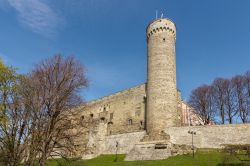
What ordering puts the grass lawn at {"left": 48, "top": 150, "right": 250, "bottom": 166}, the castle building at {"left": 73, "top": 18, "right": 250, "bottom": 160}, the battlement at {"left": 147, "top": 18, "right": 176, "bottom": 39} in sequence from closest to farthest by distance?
the grass lawn at {"left": 48, "top": 150, "right": 250, "bottom": 166} → the castle building at {"left": 73, "top": 18, "right": 250, "bottom": 160} → the battlement at {"left": 147, "top": 18, "right": 176, "bottom": 39}

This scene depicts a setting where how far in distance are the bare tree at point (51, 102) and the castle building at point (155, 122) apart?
10.2 meters

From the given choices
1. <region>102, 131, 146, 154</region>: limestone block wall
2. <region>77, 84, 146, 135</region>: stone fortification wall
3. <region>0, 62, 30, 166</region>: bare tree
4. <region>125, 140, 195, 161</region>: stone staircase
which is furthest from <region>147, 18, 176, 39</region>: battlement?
<region>0, 62, 30, 166</region>: bare tree

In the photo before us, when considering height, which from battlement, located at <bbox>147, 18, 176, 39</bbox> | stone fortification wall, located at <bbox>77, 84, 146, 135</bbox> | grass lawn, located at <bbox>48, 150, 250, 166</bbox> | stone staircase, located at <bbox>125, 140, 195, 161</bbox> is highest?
battlement, located at <bbox>147, 18, 176, 39</bbox>

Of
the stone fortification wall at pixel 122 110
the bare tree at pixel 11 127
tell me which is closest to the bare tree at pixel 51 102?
the bare tree at pixel 11 127

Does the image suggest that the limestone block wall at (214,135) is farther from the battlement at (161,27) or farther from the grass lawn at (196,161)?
the battlement at (161,27)

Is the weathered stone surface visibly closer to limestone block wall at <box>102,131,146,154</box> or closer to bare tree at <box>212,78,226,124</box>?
limestone block wall at <box>102,131,146,154</box>

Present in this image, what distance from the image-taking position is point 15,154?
17.4m

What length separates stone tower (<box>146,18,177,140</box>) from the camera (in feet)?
110

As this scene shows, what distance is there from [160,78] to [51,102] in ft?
59.9

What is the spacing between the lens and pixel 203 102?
42.3 meters

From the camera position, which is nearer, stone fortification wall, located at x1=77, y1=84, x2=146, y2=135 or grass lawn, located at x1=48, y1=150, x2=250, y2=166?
grass lawn, located at x1=48, y1=150, x2=250, y2=166

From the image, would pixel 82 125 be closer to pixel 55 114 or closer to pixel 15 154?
pixel 55 114

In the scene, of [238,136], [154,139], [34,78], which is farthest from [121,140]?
[34,78]

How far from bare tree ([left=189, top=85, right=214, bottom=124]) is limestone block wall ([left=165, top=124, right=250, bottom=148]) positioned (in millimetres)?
10646
